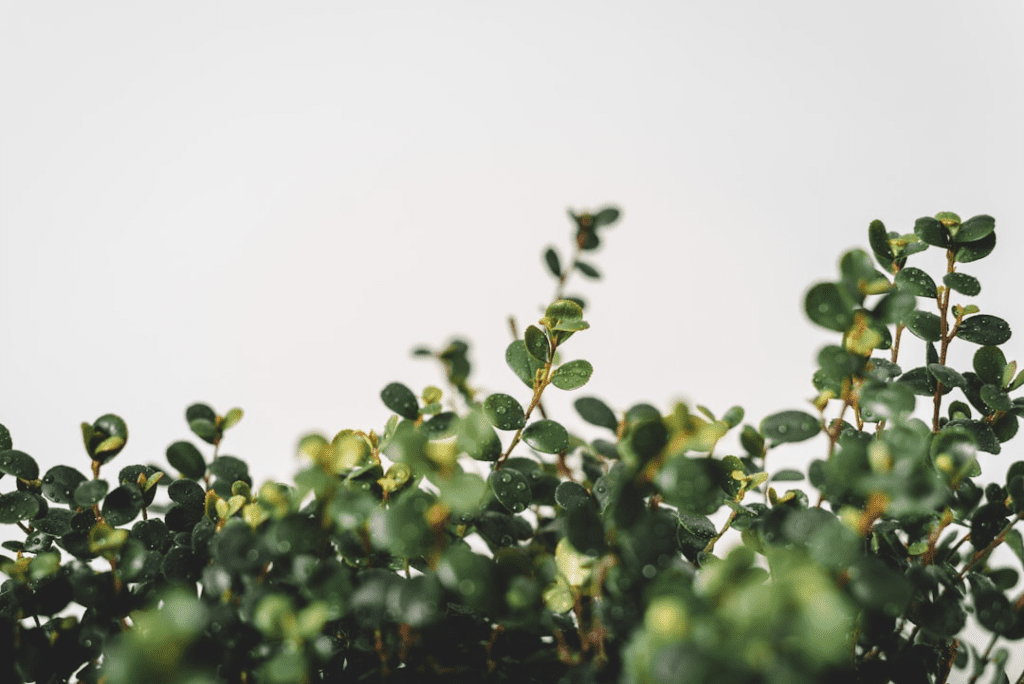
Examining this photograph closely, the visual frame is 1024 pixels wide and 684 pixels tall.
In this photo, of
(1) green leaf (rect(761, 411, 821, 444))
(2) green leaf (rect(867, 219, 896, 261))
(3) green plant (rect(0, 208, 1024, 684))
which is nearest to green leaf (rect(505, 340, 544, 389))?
(3) green plant (rect(0, 208, 1024, 684))

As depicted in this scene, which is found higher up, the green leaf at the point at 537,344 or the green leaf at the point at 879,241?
the green leaf at the point at 879,241

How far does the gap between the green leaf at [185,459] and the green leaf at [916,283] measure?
2.17ft

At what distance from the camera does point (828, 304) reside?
1.19 ft

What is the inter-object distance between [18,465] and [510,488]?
41 cm

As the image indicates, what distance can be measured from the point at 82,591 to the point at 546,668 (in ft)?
1.10

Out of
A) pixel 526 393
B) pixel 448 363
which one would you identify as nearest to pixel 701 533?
pixel 448 363

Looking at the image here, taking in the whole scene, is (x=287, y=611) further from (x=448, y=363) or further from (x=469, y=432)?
(x=448, y=363)

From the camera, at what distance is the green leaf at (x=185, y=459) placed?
0.58 m

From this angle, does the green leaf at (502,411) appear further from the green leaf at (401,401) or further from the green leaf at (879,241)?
the green leaf at (879,241)

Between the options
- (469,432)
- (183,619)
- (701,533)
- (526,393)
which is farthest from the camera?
(526,393)

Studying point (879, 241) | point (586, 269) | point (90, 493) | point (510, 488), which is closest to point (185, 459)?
point (90, 493)

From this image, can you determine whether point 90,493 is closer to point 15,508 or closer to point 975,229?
point 15,508

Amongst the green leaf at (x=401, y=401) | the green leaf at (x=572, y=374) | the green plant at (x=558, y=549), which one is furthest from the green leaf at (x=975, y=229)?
the green leaf at (x=401, y=401)

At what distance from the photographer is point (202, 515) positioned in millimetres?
544
